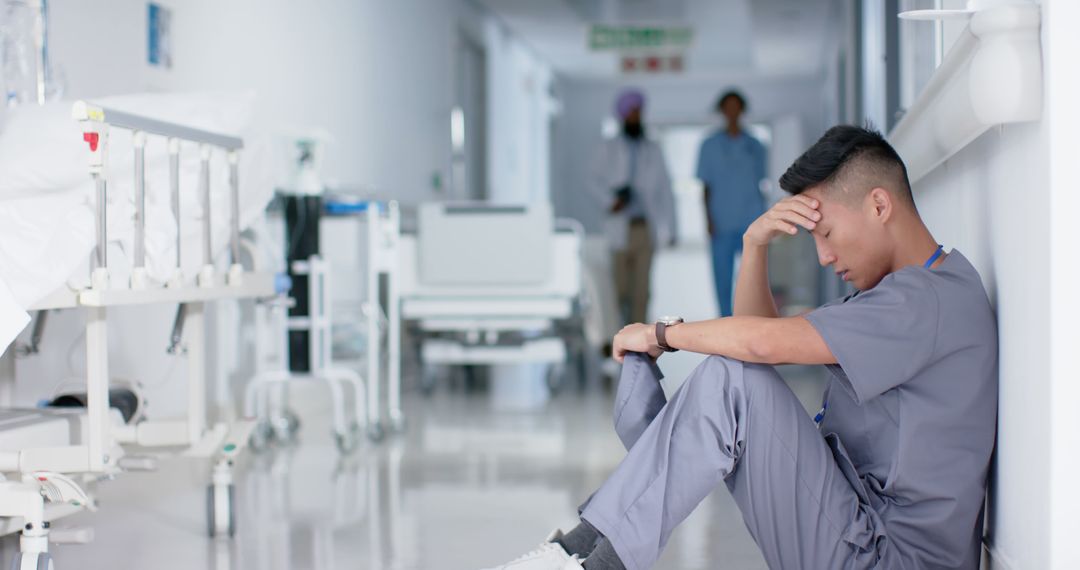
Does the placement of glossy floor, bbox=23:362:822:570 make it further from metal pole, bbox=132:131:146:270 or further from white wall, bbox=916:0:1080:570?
white wall, bbox=916:0:1080:570

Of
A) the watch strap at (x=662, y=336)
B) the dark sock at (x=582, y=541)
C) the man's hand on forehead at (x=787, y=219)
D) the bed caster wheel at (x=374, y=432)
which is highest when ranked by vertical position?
the man's hand on forehead at (x=787, y=219)

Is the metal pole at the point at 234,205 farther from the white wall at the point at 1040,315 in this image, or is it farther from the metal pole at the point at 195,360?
the white wall at the point at 1040,315

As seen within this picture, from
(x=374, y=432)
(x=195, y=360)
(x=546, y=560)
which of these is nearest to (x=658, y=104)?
(x=374, y=432)

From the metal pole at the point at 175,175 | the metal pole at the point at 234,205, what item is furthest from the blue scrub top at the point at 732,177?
the metal pole at the point at 175,175

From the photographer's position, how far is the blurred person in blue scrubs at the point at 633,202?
6.23m

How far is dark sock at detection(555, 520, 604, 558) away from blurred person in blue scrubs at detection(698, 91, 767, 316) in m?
4.22

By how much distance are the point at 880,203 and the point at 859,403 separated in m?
0.29

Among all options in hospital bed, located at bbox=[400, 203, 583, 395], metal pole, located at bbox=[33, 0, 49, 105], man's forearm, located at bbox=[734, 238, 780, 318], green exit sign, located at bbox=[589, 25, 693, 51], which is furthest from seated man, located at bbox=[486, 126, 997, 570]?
green exit sign, located at bbox=[589, 25, 693, 51]

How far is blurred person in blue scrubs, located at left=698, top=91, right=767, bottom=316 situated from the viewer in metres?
5.98

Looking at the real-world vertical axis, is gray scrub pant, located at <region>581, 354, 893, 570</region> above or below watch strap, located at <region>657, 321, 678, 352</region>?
below

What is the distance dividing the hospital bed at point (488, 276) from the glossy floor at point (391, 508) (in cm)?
70

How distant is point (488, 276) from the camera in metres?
4.78

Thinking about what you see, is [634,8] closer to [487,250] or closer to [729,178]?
[729,178]

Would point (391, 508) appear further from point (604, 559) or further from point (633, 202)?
point (633, 202)
